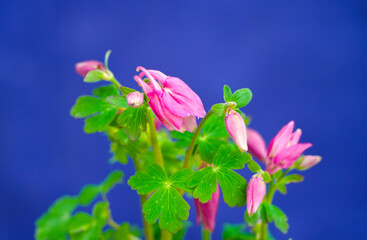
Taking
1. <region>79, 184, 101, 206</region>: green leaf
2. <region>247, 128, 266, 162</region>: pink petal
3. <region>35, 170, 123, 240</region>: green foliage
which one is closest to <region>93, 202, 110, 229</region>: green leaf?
<region>35, 170, 123, 240</region>: green foliage

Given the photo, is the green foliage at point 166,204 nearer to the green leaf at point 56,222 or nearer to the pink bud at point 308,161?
the pink bud at point 308,161

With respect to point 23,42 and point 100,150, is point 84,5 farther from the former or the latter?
point 100,150

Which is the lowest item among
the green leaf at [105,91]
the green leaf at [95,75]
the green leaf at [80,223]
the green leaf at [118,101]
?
the green leaf at [80,223]

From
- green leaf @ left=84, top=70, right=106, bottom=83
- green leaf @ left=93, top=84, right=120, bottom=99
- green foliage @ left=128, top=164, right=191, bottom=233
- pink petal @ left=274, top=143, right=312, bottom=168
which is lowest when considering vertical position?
green foliage @ left=128, top=164, right=191, bottom=233

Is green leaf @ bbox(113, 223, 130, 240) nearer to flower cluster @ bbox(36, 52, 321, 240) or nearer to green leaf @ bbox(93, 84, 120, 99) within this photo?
flower cluster @ bbox(36, 52, 321, 240)

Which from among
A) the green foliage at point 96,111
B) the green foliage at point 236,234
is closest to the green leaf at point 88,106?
the green foliage at point 96,111

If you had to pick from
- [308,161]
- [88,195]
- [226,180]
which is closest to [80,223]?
[88,195]
